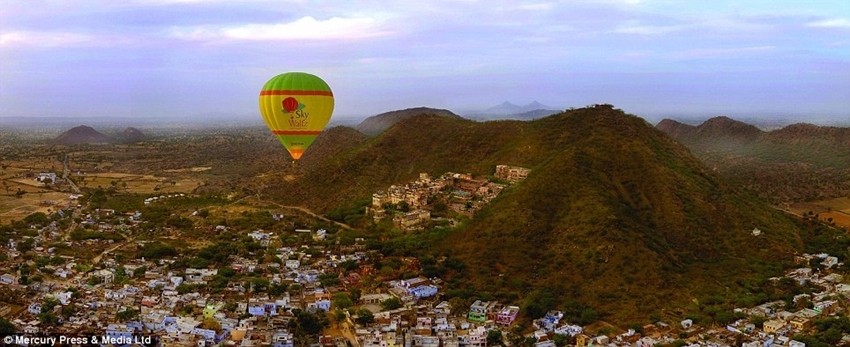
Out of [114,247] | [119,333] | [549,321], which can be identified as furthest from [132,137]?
[549,321]

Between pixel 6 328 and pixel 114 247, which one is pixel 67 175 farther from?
pixel 6 328

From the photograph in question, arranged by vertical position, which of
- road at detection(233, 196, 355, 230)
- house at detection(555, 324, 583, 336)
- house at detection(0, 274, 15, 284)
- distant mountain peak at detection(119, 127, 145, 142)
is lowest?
house at detection(555, 324, 583, 336)

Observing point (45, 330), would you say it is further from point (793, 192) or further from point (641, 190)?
point (793, 192)

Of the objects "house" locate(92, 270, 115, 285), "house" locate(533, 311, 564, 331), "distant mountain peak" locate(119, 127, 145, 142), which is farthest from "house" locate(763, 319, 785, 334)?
"distant mountain peak" locate(119, 127, 145, 142)

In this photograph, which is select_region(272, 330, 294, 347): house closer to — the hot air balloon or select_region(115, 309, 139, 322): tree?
select_region(115, 309, 139, 322): tree

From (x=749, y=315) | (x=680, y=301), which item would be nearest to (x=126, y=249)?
(x=680, y=301)

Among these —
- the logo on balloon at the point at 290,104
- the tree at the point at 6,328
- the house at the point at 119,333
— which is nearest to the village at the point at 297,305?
the house at the point at 119,333
